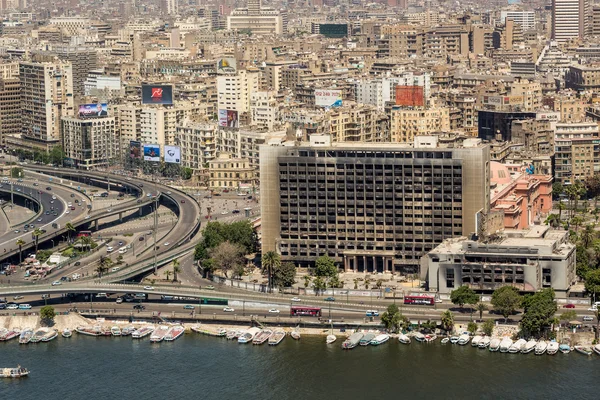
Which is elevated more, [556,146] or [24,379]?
[556,146]

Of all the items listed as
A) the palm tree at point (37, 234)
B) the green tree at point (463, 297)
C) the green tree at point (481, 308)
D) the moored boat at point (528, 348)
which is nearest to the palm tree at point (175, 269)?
the palm tree at point (37, 234)

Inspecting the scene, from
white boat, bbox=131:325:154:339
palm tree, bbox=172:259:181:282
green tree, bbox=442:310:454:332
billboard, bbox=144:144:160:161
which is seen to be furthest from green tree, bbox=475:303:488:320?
billboard, bbox=144:144:160:161

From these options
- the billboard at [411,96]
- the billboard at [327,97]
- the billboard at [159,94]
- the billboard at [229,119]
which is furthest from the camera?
the billboard at [159,94]

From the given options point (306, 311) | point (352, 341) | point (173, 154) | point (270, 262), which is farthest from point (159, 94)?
point (352, 341)

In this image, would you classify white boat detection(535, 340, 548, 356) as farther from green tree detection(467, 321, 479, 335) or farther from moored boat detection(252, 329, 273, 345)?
moored boat detection(252, 329, 273, 345)

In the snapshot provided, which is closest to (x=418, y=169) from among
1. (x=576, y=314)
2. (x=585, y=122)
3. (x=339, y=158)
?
(x=339, y=158)

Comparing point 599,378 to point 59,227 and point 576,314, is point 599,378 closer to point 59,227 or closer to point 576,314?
point 576,314

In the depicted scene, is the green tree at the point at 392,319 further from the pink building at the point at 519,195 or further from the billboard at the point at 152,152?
the billboard at the point at 152,152

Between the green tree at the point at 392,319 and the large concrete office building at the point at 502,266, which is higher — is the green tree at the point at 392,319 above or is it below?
below

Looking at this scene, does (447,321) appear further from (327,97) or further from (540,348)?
(327,97)
